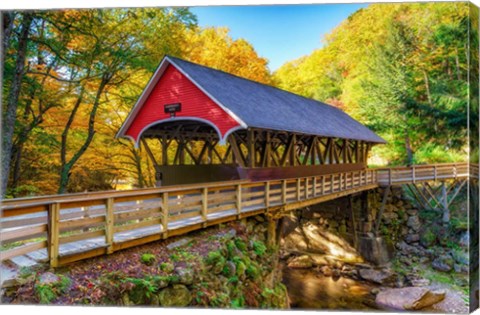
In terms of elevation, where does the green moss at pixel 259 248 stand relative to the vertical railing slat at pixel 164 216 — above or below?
below

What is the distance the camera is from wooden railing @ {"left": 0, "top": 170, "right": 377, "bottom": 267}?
400 cm

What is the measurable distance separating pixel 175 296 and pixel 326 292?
7469mm

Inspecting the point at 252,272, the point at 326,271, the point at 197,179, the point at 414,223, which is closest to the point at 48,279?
the point at 252,272

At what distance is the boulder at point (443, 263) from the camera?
11796 millimetres

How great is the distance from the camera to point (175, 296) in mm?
4629

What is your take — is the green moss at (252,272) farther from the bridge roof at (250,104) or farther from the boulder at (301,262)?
the boulder at (301,262)

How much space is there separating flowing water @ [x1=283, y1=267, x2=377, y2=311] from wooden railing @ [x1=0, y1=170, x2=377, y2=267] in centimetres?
337

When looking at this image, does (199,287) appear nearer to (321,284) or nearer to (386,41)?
(321,284)

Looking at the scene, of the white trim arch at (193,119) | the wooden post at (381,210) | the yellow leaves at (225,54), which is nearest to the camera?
the white trim arch at (193,119)

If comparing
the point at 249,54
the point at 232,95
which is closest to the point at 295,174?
the point at 232,95

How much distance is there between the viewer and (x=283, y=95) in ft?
42.9

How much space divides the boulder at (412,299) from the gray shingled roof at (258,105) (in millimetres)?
4759

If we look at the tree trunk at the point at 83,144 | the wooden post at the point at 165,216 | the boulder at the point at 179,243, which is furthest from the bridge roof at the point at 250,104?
the tree trunk at the point at 83,144

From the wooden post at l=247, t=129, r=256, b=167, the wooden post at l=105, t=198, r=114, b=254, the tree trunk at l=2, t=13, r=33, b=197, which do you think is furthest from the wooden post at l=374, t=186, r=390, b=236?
the tree trunk at l=2, t=13, r=33, b=197
